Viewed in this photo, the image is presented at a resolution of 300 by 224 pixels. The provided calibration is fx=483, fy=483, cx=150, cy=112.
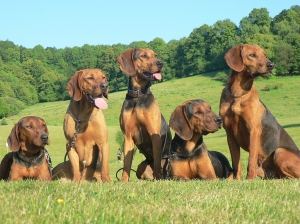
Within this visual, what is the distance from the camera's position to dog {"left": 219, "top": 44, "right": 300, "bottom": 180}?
784cm

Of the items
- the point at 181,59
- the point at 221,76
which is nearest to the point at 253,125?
the point at 221,76

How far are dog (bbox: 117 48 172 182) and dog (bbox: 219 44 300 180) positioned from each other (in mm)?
1171

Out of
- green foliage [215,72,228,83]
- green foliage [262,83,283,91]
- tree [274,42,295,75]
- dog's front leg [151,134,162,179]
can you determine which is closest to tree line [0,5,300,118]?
tree [274,42,295,75]

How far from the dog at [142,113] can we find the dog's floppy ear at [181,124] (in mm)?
348

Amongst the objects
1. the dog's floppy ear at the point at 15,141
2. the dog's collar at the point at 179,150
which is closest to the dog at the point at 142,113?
the dog's collar at the point at 179,150

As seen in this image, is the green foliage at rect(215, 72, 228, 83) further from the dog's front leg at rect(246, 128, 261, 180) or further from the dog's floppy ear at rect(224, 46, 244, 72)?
the dog's front leg at rect(246, 128, 261, 180)

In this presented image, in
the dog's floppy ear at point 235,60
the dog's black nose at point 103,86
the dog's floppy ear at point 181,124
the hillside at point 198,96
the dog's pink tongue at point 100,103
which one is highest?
the dog's floppy ear at point 235,60

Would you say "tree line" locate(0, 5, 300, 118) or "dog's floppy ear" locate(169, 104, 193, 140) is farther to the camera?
"tree line" locate(0, 5, 300, 118)

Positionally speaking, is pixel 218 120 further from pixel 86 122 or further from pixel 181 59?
pixel 181 59

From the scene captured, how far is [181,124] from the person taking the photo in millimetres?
7922

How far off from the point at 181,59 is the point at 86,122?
91858 millimetres

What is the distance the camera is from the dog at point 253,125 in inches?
309

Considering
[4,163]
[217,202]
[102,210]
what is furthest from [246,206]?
[4,163]

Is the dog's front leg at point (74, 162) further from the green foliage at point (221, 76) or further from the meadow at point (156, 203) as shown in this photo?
the green foliage at point (221, 76)
